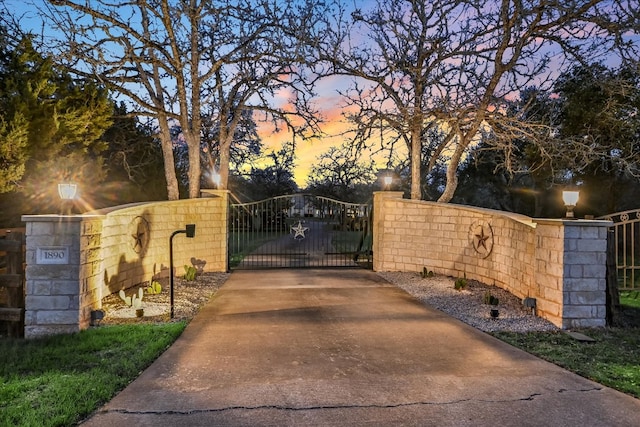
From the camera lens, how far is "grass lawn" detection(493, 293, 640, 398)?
162 inches

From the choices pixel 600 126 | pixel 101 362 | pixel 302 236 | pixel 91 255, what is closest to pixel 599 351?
pixel 101 362

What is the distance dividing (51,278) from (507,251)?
7.12 m

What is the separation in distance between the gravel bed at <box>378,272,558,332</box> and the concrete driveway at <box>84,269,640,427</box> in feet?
1.51

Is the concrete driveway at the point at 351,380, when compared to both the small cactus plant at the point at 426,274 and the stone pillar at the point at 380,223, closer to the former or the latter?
the small cactus plant at the point at 426,274

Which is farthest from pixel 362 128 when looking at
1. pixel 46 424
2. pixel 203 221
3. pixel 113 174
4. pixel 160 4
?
pixel 46 424

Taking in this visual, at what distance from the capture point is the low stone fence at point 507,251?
603 centimetres

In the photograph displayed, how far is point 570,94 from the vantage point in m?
17.1

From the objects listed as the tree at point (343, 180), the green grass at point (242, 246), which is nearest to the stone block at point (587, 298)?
the green grass at point (242, 246)

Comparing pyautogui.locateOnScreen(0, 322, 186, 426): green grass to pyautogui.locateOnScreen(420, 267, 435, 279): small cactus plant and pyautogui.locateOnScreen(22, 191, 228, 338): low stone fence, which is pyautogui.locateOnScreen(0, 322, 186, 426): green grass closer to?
pyautogui.locateOnScreen(22, 191, 228, 338): low stone fence

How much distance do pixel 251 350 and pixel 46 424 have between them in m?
2.13

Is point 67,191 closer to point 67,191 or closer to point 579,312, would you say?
point 67,191

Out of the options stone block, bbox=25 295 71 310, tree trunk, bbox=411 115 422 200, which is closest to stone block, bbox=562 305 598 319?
stone block, bbox=25 295 71 310

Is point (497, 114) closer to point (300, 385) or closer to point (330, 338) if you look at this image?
point (330, 338)

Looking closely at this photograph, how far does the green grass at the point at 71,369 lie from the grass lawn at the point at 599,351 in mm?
4138
